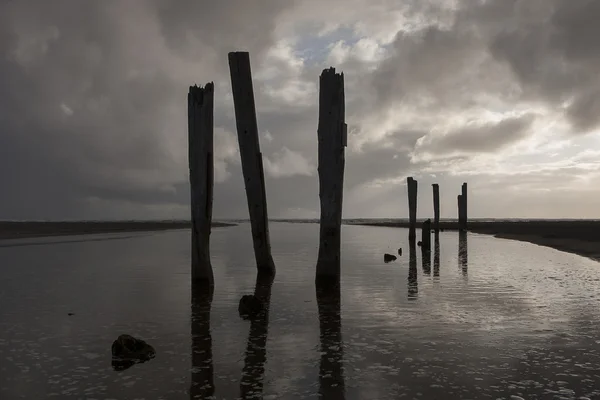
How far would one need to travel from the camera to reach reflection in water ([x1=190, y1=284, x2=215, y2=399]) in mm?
4242

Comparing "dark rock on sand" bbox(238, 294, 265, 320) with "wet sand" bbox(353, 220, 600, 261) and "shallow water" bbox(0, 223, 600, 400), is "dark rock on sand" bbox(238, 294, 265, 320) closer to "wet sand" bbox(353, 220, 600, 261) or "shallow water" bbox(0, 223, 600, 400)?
"shallow water" bbox(0, 223, 600, 400)

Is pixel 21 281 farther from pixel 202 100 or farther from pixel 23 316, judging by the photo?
pixel 202 100

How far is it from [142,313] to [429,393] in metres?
4.89

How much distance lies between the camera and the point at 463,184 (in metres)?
38.6

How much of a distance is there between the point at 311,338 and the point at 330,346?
0.45m

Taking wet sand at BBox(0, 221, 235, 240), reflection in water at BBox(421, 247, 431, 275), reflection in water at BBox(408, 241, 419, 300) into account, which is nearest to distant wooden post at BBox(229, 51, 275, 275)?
reflection in water at BBox(408, 241, 419, 300)

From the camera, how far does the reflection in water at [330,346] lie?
14.0ft

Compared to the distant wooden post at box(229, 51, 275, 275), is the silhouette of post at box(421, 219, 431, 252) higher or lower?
lower

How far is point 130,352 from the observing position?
16.9ft

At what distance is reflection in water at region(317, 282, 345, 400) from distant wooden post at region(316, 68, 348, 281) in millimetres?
1181

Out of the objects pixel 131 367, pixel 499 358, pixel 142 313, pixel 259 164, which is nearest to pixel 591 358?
pixel 499 358

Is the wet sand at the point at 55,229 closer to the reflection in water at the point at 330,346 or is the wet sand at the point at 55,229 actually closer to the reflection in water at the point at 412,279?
the reflection in water at the point at 412,279

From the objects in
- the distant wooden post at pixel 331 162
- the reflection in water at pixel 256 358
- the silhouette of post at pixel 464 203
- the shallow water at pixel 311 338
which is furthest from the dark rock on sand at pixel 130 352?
the silhouette of post at pixel 464 203

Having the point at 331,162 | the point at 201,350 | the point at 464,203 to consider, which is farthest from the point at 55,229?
the point at 201,350
